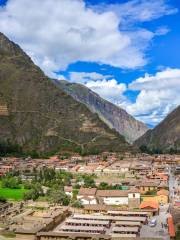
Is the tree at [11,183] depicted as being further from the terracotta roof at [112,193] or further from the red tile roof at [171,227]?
the red tile roof at [171,227]

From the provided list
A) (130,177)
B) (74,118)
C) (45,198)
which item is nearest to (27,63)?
(74,118)

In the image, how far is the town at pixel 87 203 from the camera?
Answer: 150ft

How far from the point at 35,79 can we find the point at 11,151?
150 ft

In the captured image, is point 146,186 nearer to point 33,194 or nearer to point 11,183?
point 33,194

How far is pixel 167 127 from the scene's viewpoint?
19775 centimetres

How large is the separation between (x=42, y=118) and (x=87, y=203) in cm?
9212

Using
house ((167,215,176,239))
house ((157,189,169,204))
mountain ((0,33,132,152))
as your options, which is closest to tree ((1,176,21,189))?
house ((157,189,169,204))

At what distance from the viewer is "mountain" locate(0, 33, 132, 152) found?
5433 inches

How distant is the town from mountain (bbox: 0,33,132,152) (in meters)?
41.3

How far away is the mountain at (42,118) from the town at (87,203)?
4127 centimetres

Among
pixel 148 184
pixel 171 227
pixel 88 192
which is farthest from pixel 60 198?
pixel 148 184

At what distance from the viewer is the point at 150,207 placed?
183 ft

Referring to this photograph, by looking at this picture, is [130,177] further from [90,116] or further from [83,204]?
[90,116]

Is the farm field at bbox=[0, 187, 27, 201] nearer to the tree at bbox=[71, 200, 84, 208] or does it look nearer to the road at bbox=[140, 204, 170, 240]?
the tree at bbox=[71, 200, 84, 208]
